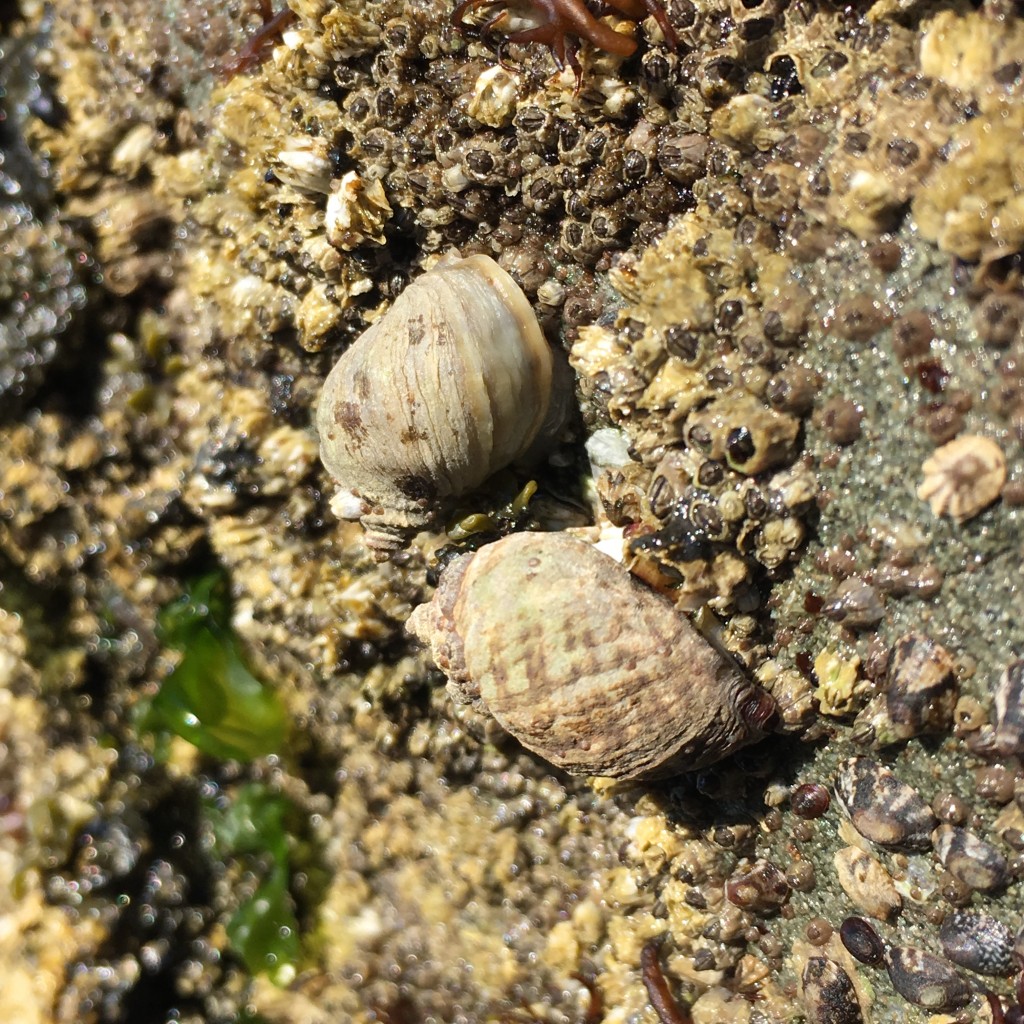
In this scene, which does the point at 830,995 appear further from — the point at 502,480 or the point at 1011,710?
the point at 502,480

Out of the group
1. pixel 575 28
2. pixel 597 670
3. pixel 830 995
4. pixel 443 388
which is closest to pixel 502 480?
pixel 443 388

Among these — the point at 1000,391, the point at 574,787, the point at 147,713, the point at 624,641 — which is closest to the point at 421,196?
the point at 624,641

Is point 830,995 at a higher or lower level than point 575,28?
lower

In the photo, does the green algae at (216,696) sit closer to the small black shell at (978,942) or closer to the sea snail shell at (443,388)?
the sea snail shell at (443,388)

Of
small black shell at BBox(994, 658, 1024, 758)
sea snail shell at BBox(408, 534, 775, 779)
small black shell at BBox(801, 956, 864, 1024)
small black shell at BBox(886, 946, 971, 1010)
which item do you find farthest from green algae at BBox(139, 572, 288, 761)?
small black shell at BBox(994, 658, 1024, 758)

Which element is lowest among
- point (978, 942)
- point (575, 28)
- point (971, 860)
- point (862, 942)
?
point (862, 942)

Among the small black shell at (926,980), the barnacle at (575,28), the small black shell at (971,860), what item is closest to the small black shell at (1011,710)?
the small black shell at (971,860)
